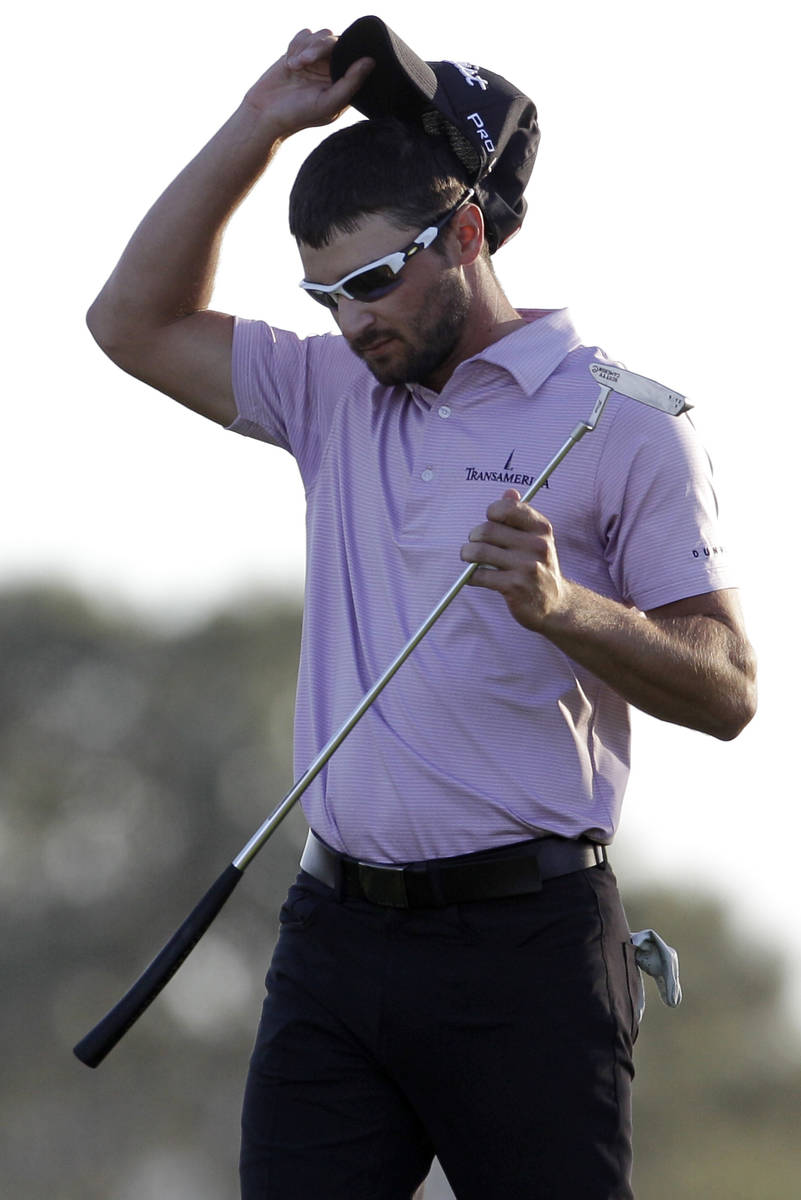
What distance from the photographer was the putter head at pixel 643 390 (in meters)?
3.46

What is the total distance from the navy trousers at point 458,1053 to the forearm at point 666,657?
0.35m

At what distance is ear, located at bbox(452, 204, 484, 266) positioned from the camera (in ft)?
12.9

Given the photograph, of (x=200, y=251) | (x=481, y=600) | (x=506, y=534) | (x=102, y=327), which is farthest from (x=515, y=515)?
(x=102, y=327)

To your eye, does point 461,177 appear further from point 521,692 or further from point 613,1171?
point 613,1171

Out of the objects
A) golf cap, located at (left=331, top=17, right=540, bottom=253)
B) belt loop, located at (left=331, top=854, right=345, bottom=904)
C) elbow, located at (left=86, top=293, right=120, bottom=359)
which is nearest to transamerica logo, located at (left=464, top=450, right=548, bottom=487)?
golf cap, located at (left=331, top=17, right=540, bottom=253)

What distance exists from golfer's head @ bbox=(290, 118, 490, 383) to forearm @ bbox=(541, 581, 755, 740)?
692 millimetres

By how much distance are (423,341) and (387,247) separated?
0.19 meters

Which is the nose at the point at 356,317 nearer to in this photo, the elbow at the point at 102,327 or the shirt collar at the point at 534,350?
the shirt collar at the point at 534,350

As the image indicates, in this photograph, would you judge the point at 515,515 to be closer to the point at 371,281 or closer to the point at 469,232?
the point at 371,281

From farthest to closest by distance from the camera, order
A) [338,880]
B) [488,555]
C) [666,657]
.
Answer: [338,880], [666,657], [488,555]

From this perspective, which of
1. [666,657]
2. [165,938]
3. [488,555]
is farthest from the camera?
[165,938]

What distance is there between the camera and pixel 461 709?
3578 mm

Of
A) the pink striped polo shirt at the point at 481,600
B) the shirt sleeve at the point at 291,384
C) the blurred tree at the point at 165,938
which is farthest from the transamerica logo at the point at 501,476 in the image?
the blurred tree at the point at 165,938

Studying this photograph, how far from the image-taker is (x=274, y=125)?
4086 millimetres
